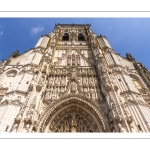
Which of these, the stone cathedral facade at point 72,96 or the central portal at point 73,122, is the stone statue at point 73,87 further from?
the central portal at point 73,122

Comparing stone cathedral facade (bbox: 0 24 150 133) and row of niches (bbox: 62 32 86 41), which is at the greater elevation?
row of niches (bbox: 62 32 86 41)

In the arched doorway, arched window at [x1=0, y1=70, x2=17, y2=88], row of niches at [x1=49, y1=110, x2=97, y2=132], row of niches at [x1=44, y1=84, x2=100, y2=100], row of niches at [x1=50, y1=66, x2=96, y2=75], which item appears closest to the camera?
the arched doorway

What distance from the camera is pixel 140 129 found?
732 centimetres

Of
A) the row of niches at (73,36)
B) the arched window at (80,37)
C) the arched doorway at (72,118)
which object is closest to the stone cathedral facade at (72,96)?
the arched doorway at (72,118)

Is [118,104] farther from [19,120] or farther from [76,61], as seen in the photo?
[76,61]

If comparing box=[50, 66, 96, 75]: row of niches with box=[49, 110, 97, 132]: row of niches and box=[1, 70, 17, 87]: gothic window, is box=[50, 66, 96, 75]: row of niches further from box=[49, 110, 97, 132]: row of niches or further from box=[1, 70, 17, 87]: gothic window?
box=[49, 110, 97, 132]: row of niches

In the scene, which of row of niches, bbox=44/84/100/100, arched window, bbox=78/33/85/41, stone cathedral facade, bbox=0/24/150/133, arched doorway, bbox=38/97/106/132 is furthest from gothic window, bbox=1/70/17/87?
arched window, bbox=78/33/85/41

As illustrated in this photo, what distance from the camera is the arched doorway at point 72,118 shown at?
8.27 m

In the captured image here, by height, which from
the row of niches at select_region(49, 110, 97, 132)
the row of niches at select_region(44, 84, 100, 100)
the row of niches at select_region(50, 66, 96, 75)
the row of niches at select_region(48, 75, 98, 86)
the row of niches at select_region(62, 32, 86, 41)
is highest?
the row of niches at select_region(62, 32, 86, 41)

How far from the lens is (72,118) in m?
9.01

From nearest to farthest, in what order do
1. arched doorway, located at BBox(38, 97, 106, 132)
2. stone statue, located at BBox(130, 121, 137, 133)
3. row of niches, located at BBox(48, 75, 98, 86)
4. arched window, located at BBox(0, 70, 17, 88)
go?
stone statue, located at BBox(130, 121, 137, 133) < arched doorway, located at BBox(38, 97, 106, 132) < row of niches, located at BBox(48, 75, 98, 86) < arched window, located at BBox(0, 70, 17, 88)

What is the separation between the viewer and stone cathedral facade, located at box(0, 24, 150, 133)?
756 cm
